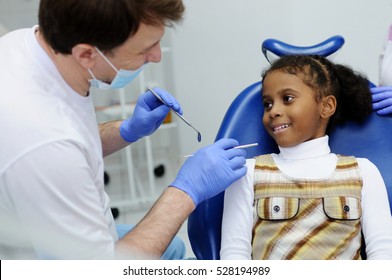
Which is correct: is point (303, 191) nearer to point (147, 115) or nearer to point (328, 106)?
point (328, 106)

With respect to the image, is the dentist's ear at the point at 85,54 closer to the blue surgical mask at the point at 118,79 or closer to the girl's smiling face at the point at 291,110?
the blue surgical mask at the point at 118,79

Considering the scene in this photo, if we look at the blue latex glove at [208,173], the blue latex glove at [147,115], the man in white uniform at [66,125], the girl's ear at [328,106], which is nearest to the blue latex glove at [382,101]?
the girl's ear at [328,106]

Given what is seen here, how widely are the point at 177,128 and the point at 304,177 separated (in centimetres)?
156

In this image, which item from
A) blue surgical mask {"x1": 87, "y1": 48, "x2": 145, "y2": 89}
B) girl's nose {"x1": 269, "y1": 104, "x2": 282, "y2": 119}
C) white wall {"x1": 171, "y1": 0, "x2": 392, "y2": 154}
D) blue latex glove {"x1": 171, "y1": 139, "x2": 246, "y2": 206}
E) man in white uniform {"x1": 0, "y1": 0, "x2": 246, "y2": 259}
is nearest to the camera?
man in white uniform {"x1": 0, "y1": 0, "x2": 246, "y2": 259}

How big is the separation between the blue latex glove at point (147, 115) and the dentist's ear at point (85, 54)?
16.9 inches

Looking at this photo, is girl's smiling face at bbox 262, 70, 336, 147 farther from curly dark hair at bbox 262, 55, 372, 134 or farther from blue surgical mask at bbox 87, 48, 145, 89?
blue surgical mask at bbox 87, 48, 145, 89

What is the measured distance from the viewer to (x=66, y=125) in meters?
0.99

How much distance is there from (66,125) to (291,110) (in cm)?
64

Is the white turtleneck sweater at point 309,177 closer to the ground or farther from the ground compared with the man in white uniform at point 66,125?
closer to the ground

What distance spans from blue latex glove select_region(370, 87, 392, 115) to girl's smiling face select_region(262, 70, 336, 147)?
193 millimetres

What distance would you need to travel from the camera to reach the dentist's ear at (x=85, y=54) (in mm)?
1022

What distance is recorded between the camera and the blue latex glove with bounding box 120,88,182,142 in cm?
150

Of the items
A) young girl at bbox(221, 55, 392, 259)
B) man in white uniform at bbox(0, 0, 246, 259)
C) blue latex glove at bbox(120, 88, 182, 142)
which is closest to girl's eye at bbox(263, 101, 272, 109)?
young girl at bbox(221, 55, 392, 259)
